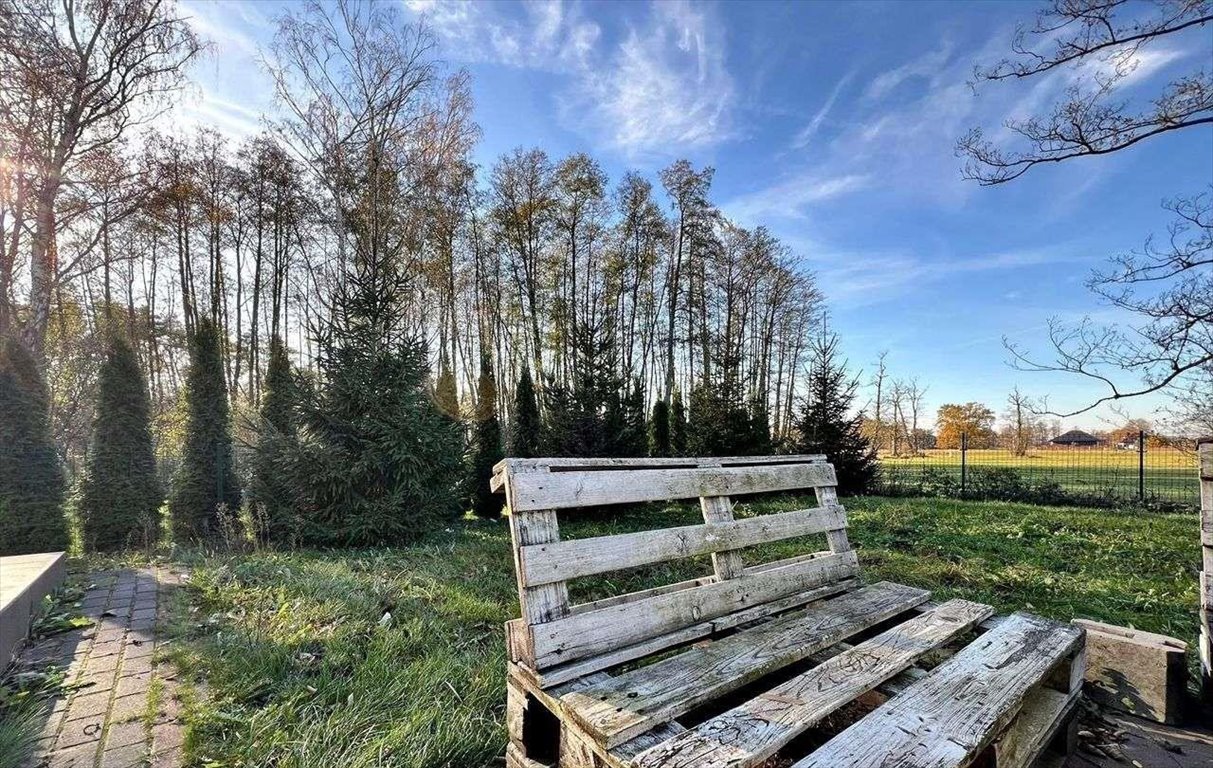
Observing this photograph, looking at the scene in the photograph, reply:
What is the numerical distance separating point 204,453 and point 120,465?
1.22m

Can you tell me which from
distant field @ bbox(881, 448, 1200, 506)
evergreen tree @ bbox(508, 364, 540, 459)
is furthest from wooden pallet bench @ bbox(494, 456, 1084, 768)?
evergreen tree @ bbox(508, 364, 540, 459)

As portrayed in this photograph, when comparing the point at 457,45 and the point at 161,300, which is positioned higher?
the point at 457,45

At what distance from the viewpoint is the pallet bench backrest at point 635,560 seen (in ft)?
4.63

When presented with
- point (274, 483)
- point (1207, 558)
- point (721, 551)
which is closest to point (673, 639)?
point (721, 551)

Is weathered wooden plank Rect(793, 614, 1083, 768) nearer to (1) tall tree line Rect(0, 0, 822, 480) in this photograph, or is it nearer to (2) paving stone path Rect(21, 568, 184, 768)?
(2) paving stone path Rect(21, 568, 184, 768)

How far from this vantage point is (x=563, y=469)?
1.67m

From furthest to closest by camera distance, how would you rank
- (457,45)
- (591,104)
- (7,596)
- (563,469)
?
(457,45), (591,104), (7,596), (563,469)

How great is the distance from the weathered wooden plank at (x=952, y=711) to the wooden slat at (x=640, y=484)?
824 millimetres

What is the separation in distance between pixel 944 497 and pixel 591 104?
11381 mm

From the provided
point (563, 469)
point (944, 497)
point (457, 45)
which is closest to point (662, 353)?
point (944, 497)

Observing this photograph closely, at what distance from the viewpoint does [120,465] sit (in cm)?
710

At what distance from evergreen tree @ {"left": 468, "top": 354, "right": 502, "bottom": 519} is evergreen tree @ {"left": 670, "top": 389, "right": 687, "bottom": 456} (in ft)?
15.8

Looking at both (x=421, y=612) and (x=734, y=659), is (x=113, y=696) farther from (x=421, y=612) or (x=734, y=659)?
(x=734, y=659)

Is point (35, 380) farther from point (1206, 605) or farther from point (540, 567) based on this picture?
point (1206, 605)
